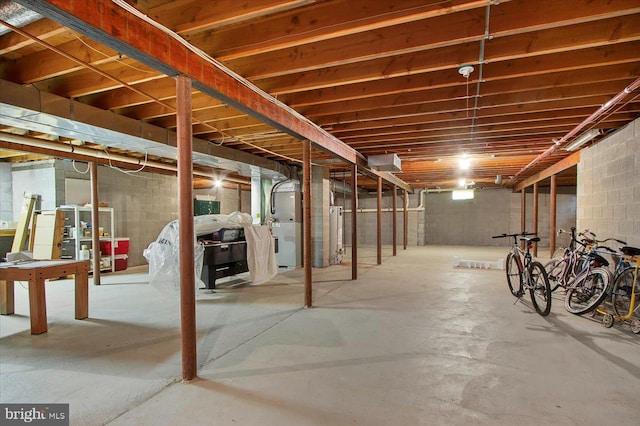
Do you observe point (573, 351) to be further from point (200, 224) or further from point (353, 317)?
point (200, 224)

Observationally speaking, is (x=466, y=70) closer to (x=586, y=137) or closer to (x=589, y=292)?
(x=589, y=292)

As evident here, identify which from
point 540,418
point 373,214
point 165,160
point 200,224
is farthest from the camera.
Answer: point 373,214

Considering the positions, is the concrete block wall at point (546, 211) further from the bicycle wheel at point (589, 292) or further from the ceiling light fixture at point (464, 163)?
the bicycle wheel at point (589, 292)

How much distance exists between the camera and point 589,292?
11.6ft

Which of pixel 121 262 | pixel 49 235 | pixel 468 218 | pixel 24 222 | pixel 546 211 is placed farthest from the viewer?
pixel 468 218

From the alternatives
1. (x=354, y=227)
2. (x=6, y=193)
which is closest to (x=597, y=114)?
(x=354, y=227)

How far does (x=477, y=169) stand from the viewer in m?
7.93

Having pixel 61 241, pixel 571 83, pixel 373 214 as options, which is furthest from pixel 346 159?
pixel 373 214

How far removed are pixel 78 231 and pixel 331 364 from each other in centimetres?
571

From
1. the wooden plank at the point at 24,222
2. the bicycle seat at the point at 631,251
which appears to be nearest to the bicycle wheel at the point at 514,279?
the bicycle seat at the point at 631,251

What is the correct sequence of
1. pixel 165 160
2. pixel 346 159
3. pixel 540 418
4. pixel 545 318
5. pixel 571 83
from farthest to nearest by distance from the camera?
pixel 165 160 < pixel 346 159 < pixel 545 318 < pixel 571 83 < pixel 540 418

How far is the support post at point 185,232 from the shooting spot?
2146 mm

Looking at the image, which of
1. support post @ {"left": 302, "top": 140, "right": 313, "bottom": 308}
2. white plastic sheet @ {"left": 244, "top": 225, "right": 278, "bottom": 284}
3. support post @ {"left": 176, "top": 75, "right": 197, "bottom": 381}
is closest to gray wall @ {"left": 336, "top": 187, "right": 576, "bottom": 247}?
white plastic sheet @ {"left": 244, "top": 225, "right": 278, "bottom": 284}

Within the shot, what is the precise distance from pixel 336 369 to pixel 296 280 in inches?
131
